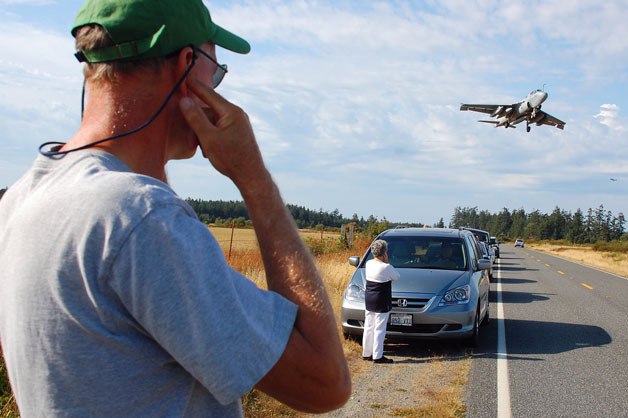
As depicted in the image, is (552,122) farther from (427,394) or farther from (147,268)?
(147,268)

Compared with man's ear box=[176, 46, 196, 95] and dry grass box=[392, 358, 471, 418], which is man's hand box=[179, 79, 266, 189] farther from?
dry grass box=[392, 358, 471, 418]

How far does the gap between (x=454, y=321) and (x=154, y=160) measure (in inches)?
340

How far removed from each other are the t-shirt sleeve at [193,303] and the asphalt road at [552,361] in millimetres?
5689

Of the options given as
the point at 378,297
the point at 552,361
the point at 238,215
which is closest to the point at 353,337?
the point at 378,297

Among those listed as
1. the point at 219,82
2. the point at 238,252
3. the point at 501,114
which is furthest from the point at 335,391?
the point at 501,114

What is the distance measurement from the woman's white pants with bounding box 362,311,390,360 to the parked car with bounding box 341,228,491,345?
537 mm

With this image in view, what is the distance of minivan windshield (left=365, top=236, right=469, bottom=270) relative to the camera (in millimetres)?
11062

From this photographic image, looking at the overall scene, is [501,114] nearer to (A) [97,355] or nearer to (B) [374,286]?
(B) [374,286]

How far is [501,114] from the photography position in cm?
4103

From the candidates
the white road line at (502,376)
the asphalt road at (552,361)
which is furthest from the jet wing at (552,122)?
the white road line at (502,376)

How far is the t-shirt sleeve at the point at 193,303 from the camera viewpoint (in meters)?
1.11

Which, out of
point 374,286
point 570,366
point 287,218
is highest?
point 287,218

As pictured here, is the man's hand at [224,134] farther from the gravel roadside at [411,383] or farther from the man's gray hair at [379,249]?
the man's gray hair at [379,249]

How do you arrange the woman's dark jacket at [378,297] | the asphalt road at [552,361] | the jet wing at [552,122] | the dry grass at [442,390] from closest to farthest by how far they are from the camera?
the dry grass at [442,390] < the asphalt road at [552,361] < the woman's dark jacket at [378,297] < the jet wing at [552,122]
